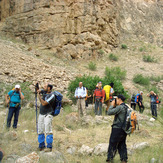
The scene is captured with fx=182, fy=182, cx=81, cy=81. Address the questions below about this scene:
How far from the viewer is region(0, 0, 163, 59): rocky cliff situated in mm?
18094

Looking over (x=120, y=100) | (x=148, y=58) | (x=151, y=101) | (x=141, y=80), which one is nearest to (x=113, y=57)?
(x=148, y=58)

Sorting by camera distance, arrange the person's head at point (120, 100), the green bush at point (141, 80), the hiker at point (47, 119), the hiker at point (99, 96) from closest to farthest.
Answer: the person's head at point (120, 100) < the hiker at point (47, 119) < the hiker at point (99, 96) < the green bush at point (141, 80)

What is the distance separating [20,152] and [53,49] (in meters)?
14.9

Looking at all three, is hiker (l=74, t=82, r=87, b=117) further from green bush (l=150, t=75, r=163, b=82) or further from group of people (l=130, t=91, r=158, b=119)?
green bush (l=150, t=75, r=163, b=82)

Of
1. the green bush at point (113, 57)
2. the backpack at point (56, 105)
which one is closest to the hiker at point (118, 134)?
the backpack at point (56, 105)

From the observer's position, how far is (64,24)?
18.2 m

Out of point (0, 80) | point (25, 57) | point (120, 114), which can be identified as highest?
point (25, 57)

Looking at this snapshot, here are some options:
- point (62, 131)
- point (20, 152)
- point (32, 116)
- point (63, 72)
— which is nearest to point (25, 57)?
point (63, 72)

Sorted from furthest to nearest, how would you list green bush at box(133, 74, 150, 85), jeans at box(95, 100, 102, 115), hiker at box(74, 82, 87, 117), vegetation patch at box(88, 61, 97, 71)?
vegetation patch at box(88, 61, 97, 71) → green bush at box(133, 74, 150, 85) → jeans at box(95, 100, 102, 115) → hiker at box(74, 82, 87, 117)

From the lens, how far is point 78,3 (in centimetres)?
1859

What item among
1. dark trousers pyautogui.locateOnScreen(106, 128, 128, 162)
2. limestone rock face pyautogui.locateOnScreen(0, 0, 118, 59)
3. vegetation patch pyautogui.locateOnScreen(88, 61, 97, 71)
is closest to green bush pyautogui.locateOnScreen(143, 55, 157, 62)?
limestone rock face pyautogui.locateOnScreen(0, 0, 118, 59)

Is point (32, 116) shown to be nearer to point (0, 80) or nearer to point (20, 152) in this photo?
point (20, 152)

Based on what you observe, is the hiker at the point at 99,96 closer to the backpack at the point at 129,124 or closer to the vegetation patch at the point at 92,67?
the backpack at the point at 129,124

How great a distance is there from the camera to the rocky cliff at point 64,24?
712 inches
